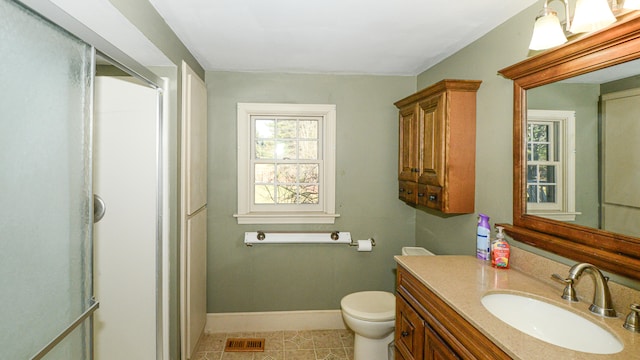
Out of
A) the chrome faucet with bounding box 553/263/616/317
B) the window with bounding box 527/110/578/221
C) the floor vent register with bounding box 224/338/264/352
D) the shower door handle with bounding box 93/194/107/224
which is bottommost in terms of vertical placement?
the floor vent register with bounding box 224/338/264/352

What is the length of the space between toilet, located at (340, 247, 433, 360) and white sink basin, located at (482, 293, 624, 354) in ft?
2.87

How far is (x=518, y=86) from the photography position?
168 cm

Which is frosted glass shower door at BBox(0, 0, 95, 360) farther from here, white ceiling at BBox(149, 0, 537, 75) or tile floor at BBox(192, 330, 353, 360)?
tile floor at BBox(192, 330, 353, 360)

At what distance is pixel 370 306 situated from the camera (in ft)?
7.56

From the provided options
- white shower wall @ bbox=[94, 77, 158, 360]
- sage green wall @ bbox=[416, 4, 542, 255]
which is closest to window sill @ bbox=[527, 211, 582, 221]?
sage green wall @ bbox=[416, 4, 542, 255]

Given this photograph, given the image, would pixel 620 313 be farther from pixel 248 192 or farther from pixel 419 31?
pixel 248 192

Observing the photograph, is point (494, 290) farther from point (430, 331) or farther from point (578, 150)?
point (578, 150)

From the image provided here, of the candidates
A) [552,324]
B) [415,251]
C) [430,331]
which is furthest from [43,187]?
[415,251]

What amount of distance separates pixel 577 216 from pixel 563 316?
430 millimetres

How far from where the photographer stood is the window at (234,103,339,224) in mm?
2803

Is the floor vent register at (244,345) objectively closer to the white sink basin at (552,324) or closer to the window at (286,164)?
the window at (286,164)

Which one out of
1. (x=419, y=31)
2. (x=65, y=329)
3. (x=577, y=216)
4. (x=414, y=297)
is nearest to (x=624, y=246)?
(x=577, y=216)

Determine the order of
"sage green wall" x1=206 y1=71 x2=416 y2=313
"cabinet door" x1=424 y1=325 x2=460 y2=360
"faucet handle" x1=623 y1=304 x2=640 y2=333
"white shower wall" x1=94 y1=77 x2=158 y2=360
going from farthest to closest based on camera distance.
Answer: "sage green wall" x1=206 y1=71 x2=416 y2=313 → "white shower wall" x1=94 y1=77 x2=158 y2=360 → "cabinet door" x1=424 y1=325 x2=460 y2=360 → "faucet handle" x1=623 y1=304 x2=640 y2=333

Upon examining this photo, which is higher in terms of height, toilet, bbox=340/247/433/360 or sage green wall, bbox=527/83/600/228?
sage green wall, bbox=527/83/600/228
